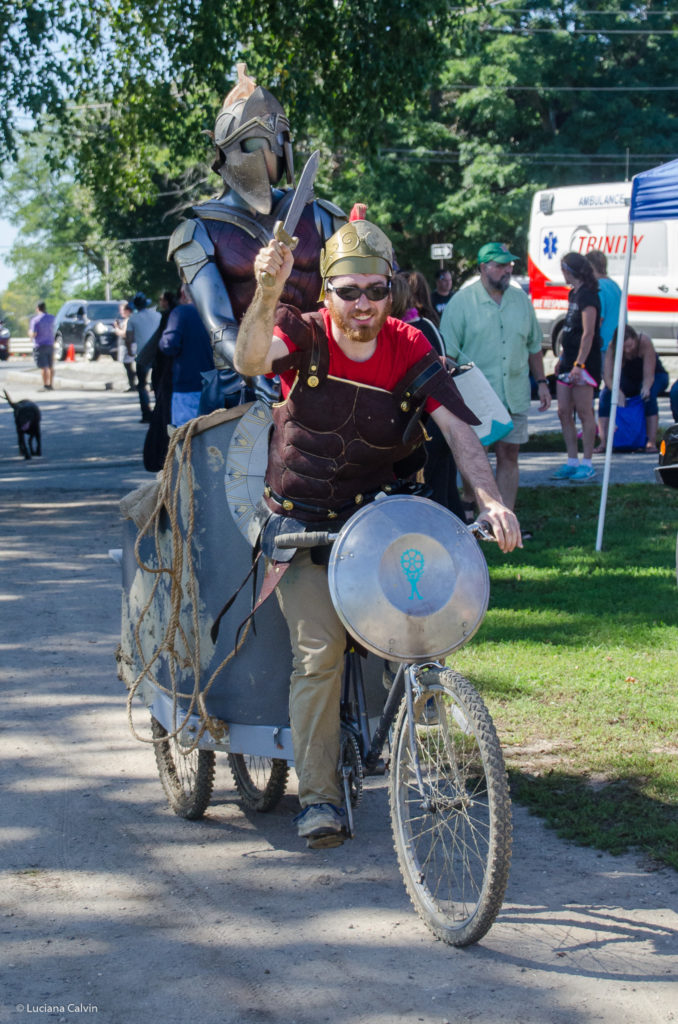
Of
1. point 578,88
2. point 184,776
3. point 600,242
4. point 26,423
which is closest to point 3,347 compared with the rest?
point 578,88

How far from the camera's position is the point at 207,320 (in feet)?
15.5

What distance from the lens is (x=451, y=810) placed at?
11.6 ft

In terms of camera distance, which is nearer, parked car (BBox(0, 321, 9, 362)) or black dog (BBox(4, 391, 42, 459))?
black dog (BBox(4, 391, 42, 459))

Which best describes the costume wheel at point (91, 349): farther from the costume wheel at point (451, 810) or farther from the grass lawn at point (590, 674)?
the costume wheel at point (451, 810)

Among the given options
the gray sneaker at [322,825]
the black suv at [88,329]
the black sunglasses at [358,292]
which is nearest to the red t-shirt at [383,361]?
the black sunglasses at [358,292]

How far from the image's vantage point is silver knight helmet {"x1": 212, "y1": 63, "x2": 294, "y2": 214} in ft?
16.0

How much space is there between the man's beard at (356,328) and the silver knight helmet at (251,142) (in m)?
1.29

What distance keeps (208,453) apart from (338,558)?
2.89 feet

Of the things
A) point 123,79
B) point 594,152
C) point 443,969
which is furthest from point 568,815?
point 594,152

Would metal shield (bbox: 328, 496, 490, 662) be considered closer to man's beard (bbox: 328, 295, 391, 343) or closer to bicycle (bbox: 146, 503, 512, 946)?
bicycle (bbox: 146, 503, 512, 946)

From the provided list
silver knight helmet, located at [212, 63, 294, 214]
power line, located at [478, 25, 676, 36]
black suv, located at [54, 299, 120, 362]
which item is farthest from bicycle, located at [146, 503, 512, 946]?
power line, located at [478, 25, 676, 36]

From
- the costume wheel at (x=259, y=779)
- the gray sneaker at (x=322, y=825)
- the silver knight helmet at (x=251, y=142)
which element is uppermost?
the silver knight helmet at (x=251, y=142)

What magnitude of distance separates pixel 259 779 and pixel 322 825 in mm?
765

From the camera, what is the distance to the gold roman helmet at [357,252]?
366cm
